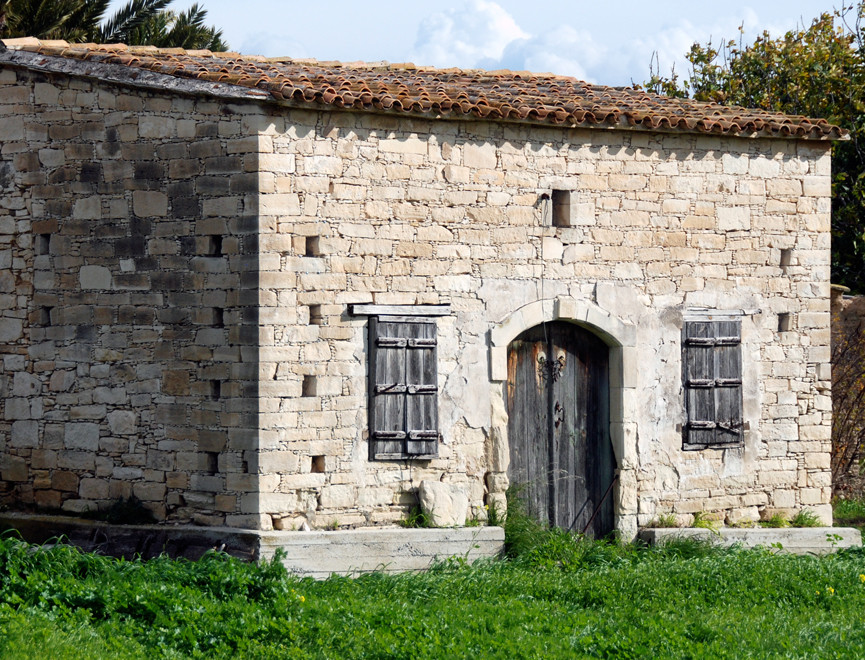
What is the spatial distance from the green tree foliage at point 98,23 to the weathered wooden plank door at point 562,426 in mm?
7985

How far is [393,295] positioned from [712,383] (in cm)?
316

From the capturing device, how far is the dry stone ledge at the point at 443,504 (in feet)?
30.1

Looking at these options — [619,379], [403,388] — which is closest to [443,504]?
[403,388]

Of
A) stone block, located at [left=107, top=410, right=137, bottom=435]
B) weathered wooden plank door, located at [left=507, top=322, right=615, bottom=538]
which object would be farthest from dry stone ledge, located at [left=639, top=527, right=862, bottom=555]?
stone block, located at [left=107, top=410, right=137, bottom=435]

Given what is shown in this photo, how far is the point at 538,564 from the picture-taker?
363 inches

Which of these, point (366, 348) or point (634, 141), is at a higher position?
point (634, 141)

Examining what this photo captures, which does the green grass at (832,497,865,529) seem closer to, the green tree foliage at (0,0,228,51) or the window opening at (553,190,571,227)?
the window opening at (553,190,571,227)

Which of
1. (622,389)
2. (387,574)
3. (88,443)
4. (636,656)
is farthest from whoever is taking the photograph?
(622,389)

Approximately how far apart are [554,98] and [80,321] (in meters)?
4.59

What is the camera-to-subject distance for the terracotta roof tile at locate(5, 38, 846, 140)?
8.98m

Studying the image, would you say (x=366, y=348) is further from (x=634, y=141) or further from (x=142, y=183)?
(x=634, y=141)

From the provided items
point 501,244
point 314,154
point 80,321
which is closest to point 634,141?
point 501,244

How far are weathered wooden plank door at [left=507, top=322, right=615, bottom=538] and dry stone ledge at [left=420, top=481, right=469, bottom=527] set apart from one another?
740 mm

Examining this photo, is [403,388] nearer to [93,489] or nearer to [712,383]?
[93,489]
